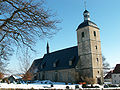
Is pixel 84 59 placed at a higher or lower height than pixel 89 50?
lower

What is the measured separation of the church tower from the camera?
116 feet

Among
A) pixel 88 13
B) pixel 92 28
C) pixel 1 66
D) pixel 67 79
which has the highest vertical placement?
pixel 88 13

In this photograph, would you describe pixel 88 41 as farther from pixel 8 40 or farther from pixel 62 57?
pixel 8 40

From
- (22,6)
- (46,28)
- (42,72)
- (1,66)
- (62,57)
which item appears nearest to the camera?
(22,6)

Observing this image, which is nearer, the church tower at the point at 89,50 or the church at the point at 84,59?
the church tower at the point at 89,50

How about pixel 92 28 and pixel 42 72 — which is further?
pixel 42 72

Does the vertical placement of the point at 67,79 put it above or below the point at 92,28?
below

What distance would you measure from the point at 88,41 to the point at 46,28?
1091 inches

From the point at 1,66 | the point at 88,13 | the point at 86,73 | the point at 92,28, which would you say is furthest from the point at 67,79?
the point at 1,66

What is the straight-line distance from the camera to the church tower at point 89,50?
3538 cm

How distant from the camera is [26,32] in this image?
954cm

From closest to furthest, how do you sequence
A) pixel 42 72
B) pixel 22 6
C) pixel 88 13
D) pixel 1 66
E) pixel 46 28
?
pixel 22 6, pixel 46 28, pixel 1 66, pixel 88 13, pixel 42 72

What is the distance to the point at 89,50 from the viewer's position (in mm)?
35812

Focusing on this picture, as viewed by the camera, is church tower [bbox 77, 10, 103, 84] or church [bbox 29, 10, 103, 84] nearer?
church tower [bbox 77, 10, 103, 84]
